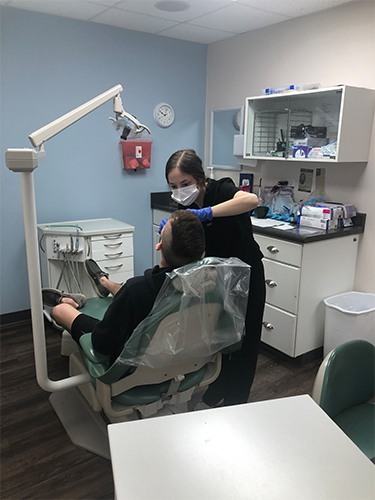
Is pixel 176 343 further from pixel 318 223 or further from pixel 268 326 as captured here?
pixel 318 223

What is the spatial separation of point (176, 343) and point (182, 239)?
35 cm

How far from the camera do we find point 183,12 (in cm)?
278

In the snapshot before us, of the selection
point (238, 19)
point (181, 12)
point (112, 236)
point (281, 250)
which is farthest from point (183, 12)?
point (281, 250)

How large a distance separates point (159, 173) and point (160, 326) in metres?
2.51

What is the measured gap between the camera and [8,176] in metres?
2.91

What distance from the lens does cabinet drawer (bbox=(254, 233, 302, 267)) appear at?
8.03ft

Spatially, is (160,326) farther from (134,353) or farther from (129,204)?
(129,204)

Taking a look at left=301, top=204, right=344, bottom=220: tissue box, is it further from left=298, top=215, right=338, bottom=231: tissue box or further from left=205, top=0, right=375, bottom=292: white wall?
left=205, top=0, right=375, bottom=292: white wall

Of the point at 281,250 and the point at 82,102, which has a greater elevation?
the point at 82,102

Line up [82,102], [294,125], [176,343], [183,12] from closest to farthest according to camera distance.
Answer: [176,343], [183,12], [294,125], [82,102]

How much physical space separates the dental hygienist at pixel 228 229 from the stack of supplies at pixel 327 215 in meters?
0.94

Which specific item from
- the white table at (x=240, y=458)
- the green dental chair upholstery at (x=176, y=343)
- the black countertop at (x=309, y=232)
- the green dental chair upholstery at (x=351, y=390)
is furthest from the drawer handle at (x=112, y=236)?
the white table at (x=240, y=458)

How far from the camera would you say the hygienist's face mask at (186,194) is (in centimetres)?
175

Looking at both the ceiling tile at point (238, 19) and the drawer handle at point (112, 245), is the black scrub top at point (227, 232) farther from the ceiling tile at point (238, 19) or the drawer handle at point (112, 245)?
the ceiling tile at point (238, 19)
